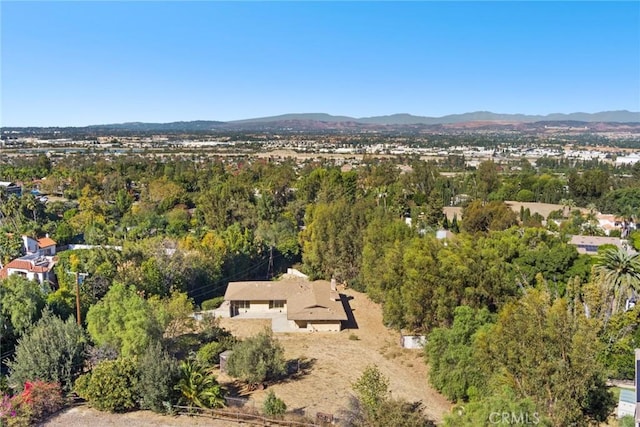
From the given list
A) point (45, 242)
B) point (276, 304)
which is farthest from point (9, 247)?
point (276, 304)

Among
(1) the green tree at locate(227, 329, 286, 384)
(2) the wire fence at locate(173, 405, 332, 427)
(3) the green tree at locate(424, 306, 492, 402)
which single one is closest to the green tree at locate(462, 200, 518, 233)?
(3) the green tree at locate(424, 306, 492, 402)

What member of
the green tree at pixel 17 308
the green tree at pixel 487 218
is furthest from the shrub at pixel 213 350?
the green tree at pixel 487 218

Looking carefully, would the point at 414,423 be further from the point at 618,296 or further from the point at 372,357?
the point at 618,296

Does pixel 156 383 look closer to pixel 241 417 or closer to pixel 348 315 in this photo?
pixel 241 417

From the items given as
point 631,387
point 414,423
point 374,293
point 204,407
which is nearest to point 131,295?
point 204,407

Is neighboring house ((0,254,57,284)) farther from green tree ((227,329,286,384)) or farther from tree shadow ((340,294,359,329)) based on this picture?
tree shadow ((340,294,359,329))

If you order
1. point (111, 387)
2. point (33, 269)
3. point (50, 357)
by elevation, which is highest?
point (50, 357)

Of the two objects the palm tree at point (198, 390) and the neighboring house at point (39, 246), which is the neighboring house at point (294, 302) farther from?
the neighboring house at point (39, 246)
